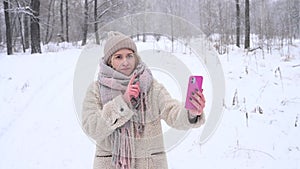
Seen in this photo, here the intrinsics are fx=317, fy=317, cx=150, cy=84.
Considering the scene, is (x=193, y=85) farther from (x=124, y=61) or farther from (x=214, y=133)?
(x=214, y=133)

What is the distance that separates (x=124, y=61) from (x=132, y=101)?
0.22 metres

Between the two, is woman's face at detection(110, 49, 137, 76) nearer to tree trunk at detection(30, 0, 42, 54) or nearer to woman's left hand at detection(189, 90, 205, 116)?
woman's left hand at detection(189, 90, 205, 116)

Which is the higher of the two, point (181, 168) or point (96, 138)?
point (96, 138)

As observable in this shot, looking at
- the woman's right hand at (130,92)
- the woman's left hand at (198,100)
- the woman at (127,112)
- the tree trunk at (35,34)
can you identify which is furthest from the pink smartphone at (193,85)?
the tree trunk at (35,34)

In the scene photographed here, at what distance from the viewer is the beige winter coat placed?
1.46m

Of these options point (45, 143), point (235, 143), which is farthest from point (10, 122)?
point (235, 143)

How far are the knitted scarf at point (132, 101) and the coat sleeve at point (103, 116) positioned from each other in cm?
7

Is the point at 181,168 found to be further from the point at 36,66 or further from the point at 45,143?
the point at 36,66

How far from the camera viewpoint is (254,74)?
262 inches

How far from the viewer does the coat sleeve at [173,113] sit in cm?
146

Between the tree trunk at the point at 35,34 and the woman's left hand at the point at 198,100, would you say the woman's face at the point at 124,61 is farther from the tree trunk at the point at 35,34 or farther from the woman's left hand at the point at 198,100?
the tree trunk at the point at 35,34

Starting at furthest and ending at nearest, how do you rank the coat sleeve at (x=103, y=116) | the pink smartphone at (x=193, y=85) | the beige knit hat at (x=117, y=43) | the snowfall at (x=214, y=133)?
1. the snowfall at (x=214, y=133)
2. the beige knit hat at (x=117, y=43)
3. the coat sleeve at (x=103, y=116)
4. the pink smartphone at (x=193, y=85)

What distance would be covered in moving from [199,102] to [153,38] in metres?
0.40

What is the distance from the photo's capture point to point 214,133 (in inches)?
125
